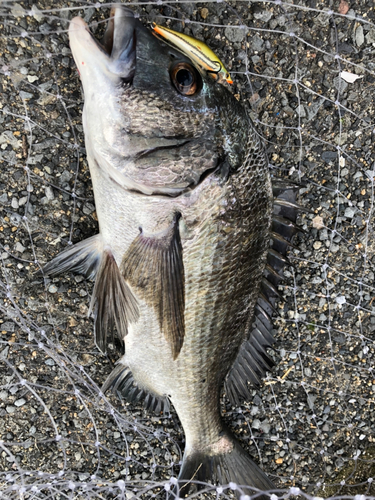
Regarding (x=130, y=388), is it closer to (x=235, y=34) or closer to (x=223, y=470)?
(x=223, y=470)

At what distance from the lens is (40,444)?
1.64 metres

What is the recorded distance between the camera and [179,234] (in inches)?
44.3

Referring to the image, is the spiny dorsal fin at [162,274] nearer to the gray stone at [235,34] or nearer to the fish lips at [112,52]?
the fish lips at [112,52]

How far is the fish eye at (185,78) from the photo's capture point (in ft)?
3.37

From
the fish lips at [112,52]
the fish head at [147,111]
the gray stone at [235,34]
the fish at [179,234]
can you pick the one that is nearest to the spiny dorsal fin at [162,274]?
the fish at [179,234]

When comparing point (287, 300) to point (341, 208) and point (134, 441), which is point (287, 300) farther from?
point (134, 441)

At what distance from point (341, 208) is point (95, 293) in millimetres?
1357

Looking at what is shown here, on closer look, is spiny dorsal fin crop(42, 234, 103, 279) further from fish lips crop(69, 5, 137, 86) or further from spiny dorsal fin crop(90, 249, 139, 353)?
fish lips crop(69, 5, 137, 86)

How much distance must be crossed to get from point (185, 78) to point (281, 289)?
3.89 ft

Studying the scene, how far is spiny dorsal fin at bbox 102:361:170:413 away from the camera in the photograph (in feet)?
4.81

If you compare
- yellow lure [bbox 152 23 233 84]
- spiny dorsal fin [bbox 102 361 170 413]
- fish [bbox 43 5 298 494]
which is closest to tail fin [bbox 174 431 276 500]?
fish [bbox 43 5 298 494]

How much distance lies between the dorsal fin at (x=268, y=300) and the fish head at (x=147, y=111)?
1.23 ft

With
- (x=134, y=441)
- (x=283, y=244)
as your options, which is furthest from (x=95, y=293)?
(x=134, y=441)

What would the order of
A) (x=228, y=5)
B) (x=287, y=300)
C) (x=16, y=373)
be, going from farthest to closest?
(x=287, y=300) < (x=16, y=373) < (x=228, y=5)
